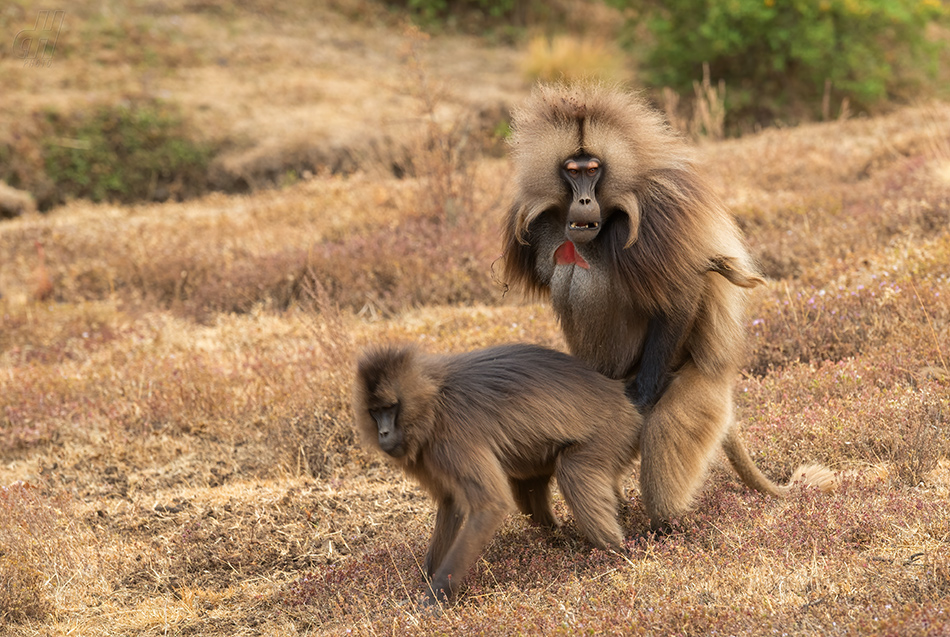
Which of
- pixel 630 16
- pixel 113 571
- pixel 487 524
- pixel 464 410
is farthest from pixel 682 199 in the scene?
pixel 630 16

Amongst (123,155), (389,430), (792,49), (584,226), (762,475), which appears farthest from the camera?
(792,49)

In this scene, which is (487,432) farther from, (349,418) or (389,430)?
(349,418)

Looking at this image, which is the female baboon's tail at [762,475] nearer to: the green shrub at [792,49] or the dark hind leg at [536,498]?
the dark hind leg at [536,498]

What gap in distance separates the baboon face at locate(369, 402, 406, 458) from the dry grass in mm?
679

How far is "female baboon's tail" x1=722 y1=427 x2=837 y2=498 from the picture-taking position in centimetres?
470

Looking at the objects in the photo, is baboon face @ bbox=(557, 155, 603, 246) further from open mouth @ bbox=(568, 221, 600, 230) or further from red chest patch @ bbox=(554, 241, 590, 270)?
red chest patch @ bbox=(554, 241, 590, 270)

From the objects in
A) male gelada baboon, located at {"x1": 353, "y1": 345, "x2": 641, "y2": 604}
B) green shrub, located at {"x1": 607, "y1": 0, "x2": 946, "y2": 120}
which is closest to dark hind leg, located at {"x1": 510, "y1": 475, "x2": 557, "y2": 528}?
male gelada baboon, located at {"x1": 353, "y1": 345, "x2": 641, "y2": 604}

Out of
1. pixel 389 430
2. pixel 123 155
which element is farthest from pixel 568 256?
pixel 123 155

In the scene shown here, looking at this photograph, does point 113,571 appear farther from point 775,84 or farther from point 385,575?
point 775,84

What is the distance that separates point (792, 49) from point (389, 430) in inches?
587

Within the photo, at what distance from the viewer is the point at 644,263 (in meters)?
4.22

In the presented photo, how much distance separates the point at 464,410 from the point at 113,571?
2264mm

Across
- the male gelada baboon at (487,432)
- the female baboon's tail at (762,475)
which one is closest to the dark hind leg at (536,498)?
the male gelada baboon at (487,432)

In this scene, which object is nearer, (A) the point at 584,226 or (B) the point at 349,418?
(A) the point at 584,226
